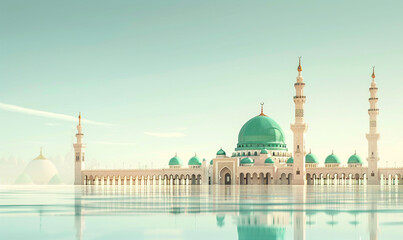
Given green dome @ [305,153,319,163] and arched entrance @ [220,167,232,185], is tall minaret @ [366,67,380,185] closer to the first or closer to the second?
green dome @ [305,153,319,163]

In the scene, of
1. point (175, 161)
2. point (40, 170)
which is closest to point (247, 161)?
point (175, 161)

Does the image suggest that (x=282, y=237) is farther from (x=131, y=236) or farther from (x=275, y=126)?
(x=275, y=126)

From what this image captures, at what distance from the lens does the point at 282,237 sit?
883 centimetres

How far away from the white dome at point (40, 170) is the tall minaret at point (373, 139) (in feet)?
231

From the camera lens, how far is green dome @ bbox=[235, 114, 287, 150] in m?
78.2

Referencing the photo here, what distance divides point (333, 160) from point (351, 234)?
71805 millimetres

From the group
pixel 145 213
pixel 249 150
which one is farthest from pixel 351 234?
pixel 249 150

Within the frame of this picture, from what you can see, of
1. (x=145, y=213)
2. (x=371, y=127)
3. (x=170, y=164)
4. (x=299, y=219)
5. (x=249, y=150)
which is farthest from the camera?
(x=170, y=164)

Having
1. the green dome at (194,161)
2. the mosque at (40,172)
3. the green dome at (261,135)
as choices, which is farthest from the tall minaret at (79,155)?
the mosque at (40,172)

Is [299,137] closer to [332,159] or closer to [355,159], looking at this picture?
[355,159]

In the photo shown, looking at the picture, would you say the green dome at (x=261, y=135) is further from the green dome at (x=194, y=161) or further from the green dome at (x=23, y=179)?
the green dome at (x=23, y=179)

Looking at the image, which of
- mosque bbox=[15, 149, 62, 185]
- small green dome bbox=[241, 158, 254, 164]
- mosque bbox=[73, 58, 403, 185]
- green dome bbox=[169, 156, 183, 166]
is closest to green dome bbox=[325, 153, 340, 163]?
mosque bbox=[73, 58, 403, 185]

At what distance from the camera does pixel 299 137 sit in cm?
6525

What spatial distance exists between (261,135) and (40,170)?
5816 cm
